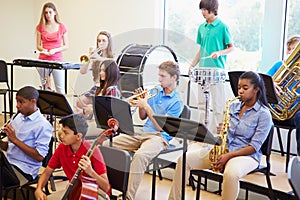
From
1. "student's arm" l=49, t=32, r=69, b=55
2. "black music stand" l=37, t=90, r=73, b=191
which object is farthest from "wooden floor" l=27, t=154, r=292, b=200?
"student's arm" l=49, t=32, r=69, b=55

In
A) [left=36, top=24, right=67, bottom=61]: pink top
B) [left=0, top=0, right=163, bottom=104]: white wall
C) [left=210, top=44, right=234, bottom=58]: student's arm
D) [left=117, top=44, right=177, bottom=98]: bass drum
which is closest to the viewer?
[left=117, top=44, right=177, bottom=98]: bass drum

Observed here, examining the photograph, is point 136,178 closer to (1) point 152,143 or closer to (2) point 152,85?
(1) point 152,143

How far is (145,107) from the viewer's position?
9.91 ft

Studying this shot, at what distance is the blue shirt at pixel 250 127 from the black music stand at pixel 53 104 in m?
1.11

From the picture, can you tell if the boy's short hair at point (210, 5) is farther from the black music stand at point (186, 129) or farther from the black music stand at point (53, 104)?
the black music stand at point (186, 129)

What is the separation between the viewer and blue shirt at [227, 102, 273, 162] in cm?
292

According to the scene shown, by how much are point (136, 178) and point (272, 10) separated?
2.22 meters

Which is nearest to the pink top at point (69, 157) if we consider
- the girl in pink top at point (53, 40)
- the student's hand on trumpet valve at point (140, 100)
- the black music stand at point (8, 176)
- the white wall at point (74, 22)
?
the black music stand at point (8, 176)

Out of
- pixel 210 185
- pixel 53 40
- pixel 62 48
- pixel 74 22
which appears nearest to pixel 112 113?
pixel 210 185

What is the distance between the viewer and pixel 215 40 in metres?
4.13

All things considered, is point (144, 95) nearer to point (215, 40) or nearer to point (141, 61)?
point (141, 61)

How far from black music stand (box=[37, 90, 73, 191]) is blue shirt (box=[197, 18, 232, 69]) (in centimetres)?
138

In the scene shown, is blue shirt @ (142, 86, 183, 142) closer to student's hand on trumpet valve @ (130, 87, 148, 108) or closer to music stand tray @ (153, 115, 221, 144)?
student's hand on trumpet valve @ (130, 87, 148, 108)

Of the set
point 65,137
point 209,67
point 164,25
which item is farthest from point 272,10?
point 65,137
